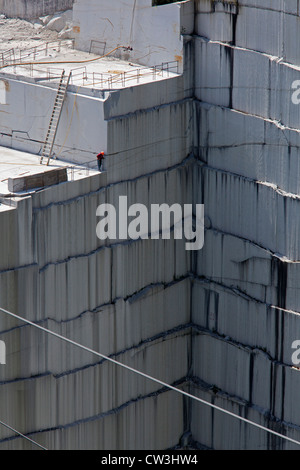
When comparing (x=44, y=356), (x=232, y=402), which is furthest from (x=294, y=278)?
(x=44, y=356)

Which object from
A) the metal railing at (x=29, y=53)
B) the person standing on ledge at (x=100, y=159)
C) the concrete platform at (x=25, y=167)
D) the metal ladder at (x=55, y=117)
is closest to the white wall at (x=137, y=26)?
the metal railing at (x=29, y=53)

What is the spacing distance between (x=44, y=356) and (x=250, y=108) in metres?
12.9

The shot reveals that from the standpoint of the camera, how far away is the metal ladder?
4828 centimetres

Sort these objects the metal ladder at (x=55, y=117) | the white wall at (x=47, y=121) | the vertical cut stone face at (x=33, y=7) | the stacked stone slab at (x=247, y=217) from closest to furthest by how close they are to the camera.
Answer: the white wall at (x=47, y=121) → the stacked stone slab at (x=247, y=217) → the metal ladder at (x=55, y=117) → the vertical cut stone face at (x=33, y=7)

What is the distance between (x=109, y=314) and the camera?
49.5m

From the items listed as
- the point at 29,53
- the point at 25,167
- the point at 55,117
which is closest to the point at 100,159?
the point at 55,117

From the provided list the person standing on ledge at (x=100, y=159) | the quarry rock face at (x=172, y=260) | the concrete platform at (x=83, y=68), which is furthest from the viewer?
the concrete platform at (x=83, y=68)

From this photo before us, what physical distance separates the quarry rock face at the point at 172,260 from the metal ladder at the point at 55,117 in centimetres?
41

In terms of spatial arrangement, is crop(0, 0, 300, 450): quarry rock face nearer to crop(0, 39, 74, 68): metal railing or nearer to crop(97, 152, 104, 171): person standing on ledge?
crop(97, 152, 104, 171): person standing on ledge

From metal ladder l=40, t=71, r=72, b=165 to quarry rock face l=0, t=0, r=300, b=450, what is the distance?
0.41 m

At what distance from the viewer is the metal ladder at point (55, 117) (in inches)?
1901

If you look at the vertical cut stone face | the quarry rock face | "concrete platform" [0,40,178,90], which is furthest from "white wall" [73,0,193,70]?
the vertical cut stone face

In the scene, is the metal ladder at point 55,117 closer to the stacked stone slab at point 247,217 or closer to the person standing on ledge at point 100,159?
the person standing on ledge at point 100,159

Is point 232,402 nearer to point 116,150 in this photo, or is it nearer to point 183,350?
point 183,350
